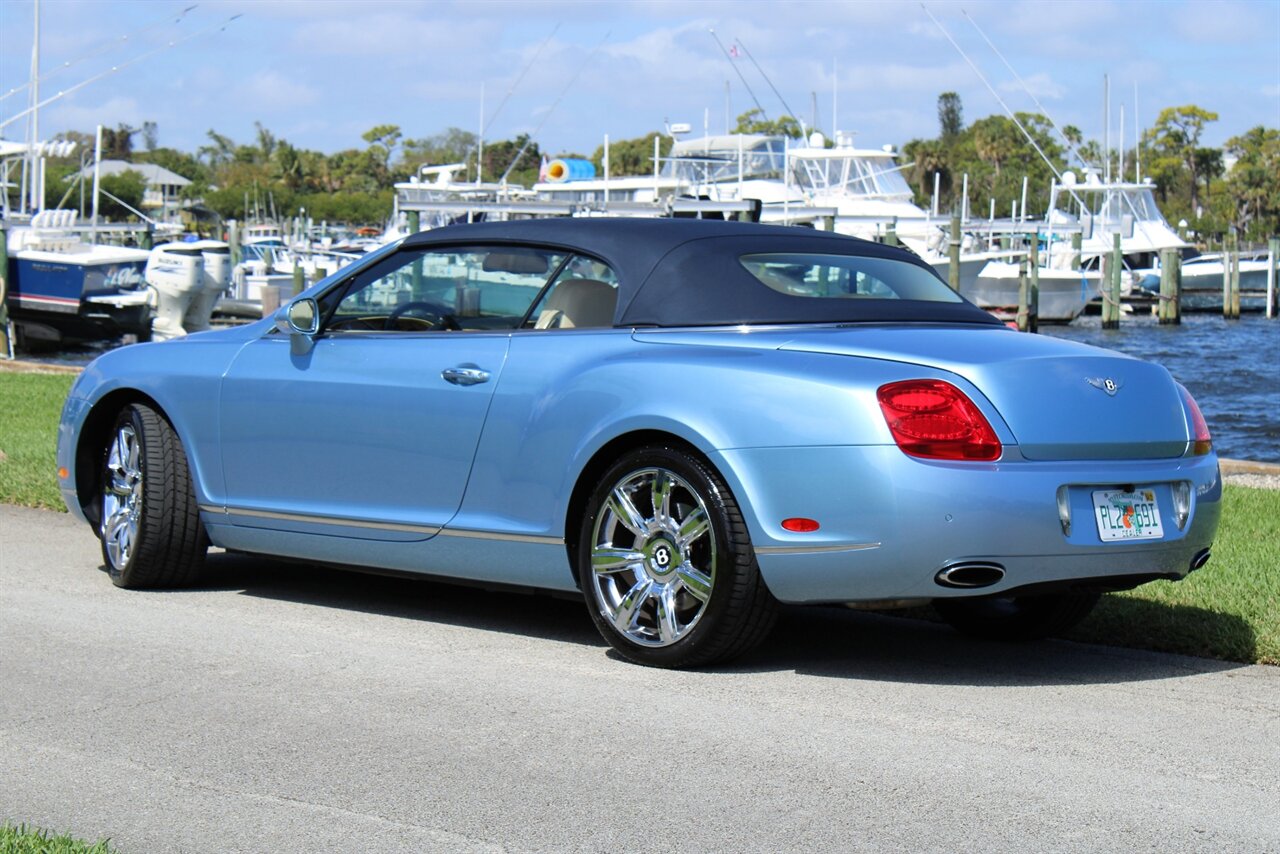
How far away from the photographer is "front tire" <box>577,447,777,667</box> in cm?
552

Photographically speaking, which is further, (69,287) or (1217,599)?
(69,287)

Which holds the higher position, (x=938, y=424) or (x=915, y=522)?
(x=938, y=424)

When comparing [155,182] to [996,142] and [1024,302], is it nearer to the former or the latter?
[996,142]

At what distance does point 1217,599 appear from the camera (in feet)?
22.5

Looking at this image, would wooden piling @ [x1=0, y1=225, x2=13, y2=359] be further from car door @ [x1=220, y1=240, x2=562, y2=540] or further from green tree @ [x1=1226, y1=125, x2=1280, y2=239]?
green tree @ [x1=1226, y1=125, x2=1280, y2=239]

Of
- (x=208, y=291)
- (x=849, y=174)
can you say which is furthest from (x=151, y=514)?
(x=849, y=174)

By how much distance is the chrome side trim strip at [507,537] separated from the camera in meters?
5.99

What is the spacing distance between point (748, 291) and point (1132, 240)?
60308 millimetres

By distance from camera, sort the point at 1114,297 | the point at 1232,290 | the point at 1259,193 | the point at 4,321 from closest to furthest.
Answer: the point at 4,321 → the point at 1114,297 → the point at 1232,290 → the point at 1259,193

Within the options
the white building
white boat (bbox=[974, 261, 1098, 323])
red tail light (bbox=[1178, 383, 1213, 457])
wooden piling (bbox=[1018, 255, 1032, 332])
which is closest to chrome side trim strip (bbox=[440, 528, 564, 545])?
red tail light (bbox=[1178, 383, 1213, 457])

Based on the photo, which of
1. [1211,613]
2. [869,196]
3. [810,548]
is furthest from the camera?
[869,196]

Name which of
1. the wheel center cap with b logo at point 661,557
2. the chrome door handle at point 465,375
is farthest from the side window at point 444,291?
the wheel center cap with b logo at point 661,557

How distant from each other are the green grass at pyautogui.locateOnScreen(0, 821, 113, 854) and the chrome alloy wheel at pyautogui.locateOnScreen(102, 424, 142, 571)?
3503mm

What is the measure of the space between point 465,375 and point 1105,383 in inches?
87.1
